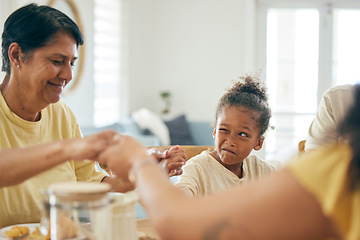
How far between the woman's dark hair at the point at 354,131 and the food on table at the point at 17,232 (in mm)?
856

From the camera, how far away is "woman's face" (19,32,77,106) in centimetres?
167

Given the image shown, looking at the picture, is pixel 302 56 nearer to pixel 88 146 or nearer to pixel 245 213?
pixel 88 146

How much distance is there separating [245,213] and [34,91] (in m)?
1.08

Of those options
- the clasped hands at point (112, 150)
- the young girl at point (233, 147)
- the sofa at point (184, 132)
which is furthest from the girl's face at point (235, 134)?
the sofa at point (184, 132)

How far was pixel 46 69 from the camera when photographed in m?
1.68

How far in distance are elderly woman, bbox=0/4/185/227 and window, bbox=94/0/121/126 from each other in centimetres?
323

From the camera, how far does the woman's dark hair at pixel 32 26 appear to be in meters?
1.61

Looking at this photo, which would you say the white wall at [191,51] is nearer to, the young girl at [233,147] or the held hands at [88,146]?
the young girl at [233,147]

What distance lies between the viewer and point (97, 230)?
3.18 feet

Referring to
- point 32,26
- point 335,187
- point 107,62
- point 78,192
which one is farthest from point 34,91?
point 107,62

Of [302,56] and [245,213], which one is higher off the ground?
[302,56]

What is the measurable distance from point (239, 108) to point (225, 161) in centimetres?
22

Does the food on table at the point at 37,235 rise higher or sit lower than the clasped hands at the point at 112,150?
lower

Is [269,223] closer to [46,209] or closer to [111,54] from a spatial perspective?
[46,209]
